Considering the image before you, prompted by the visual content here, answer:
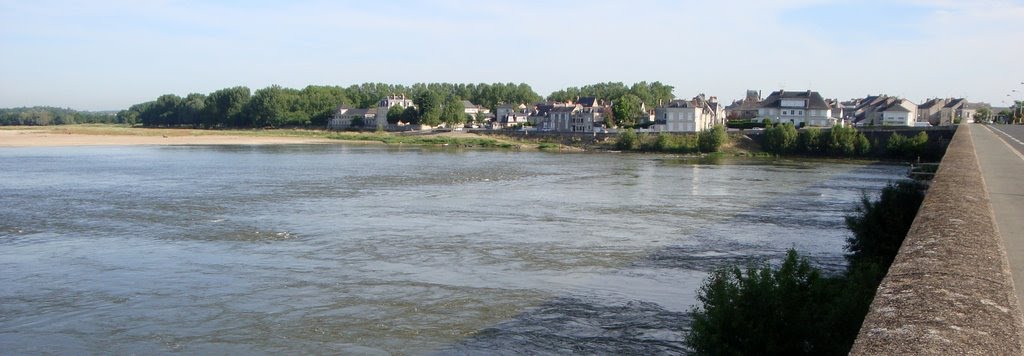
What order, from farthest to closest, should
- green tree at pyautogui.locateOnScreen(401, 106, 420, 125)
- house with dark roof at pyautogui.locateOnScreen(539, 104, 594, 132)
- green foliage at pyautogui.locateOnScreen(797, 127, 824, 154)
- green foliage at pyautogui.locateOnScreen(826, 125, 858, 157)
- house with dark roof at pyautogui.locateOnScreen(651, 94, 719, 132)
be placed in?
green tree at pyautogui.locateOnScreen(401, 106, 420, 125), house with dark roof at pyautogui.locateOnScreen(539, 104, 594, 132), house with dark roof at pyautogui.locateOnScreen(651, 94, 719, 132), green foliage at pyautogui.locateOnScreen(797, 127, 824, 154), green foliage at pyautogui.locateOnScreen(826, 125, 858, 157)

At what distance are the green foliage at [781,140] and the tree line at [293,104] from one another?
53.8m

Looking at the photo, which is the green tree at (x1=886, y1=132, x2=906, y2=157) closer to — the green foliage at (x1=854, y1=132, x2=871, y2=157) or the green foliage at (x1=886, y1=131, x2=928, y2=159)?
the green foliage at (x1=886, y1=131, x2=928, y2=159)

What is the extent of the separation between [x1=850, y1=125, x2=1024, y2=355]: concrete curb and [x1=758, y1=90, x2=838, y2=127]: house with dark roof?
8887cm

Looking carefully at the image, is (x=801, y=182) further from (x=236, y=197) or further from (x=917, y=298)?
(x=917, y=298)

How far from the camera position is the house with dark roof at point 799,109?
93.5 metres

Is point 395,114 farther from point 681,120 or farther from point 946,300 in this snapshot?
point 946,300

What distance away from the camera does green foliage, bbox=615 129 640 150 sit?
76938mm

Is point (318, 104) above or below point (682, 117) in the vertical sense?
above

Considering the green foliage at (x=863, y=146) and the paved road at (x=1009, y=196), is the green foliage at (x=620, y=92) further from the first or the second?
the paved road at (x=1009, y=196)

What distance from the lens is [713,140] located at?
238 feet

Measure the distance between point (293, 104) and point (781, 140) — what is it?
96.9 metres

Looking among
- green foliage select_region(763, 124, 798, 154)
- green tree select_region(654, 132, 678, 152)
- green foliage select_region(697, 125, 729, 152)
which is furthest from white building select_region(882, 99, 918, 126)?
green tree select_region(654, 132, 678, 152)

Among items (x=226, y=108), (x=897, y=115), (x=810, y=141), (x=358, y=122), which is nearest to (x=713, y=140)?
(x=810, y=141)

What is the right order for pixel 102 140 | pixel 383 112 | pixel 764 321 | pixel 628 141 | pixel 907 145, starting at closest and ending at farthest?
pixel 764 321, pixel 907 145, pixel 628 141, pixel 102 140, pixel 383 112
